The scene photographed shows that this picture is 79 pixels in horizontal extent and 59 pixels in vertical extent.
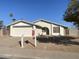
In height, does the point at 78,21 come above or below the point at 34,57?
above

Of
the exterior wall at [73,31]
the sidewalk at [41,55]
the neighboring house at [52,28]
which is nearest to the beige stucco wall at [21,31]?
the neighboring house at [52,28]

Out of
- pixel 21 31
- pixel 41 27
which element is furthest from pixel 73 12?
pixel 41 27

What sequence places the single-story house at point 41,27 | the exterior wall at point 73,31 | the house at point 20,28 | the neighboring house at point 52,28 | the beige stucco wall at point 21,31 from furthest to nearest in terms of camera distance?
the exterior wall at point 73,31
the neighboring house at point 52,28
the single-story house at point 41,27
the house at point 20,28
the beige stucco wall at point 21,31

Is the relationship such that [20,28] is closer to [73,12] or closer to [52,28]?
[52,28]

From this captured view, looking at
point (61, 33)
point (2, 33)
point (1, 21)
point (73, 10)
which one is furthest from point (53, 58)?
point (1, 21)

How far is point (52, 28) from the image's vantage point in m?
59.4

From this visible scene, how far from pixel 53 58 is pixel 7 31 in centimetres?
3631

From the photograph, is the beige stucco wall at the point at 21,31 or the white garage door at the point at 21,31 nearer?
the beige stucco wall at the point at 21,31

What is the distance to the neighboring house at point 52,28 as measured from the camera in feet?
193

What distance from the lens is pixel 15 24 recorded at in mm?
51250

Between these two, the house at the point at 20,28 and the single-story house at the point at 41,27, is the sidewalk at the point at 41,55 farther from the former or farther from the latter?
the single-story house at the point at 41,27

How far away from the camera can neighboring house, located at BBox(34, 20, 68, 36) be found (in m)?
58.8

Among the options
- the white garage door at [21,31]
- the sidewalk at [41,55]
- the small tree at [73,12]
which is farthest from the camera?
the white garage door at [21,31]

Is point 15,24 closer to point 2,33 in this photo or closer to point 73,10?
point 2,33
